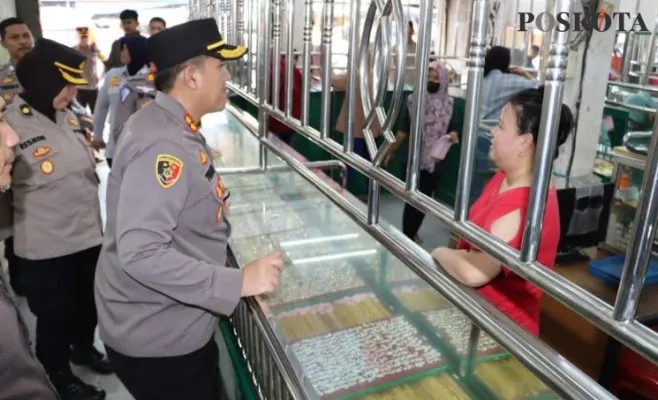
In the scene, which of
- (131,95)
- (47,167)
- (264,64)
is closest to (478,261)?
(264,64)

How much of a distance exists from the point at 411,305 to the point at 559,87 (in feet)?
2.54

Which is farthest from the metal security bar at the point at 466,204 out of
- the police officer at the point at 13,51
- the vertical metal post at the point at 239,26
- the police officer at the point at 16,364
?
the police officer at the point at 13,51

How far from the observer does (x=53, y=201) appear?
222 centimetres

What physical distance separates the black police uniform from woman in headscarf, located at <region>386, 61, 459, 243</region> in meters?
2.71

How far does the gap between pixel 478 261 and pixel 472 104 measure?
35cm

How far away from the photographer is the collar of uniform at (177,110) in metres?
1.35

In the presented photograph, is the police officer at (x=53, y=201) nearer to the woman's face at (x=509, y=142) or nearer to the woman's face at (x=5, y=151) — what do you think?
the woman's face at (x=5, y=151)

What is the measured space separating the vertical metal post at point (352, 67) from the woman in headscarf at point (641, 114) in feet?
7.95

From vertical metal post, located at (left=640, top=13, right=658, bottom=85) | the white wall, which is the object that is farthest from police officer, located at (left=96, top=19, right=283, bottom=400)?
the white wall

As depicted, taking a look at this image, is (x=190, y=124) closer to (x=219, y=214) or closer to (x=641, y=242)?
(x=219, y=214)

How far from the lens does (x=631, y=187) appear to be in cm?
270

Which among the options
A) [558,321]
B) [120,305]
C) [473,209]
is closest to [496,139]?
[473,209]

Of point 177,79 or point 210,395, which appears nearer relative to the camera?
point 177,79

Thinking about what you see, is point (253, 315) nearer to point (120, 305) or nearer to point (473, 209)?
point (120, 305)
